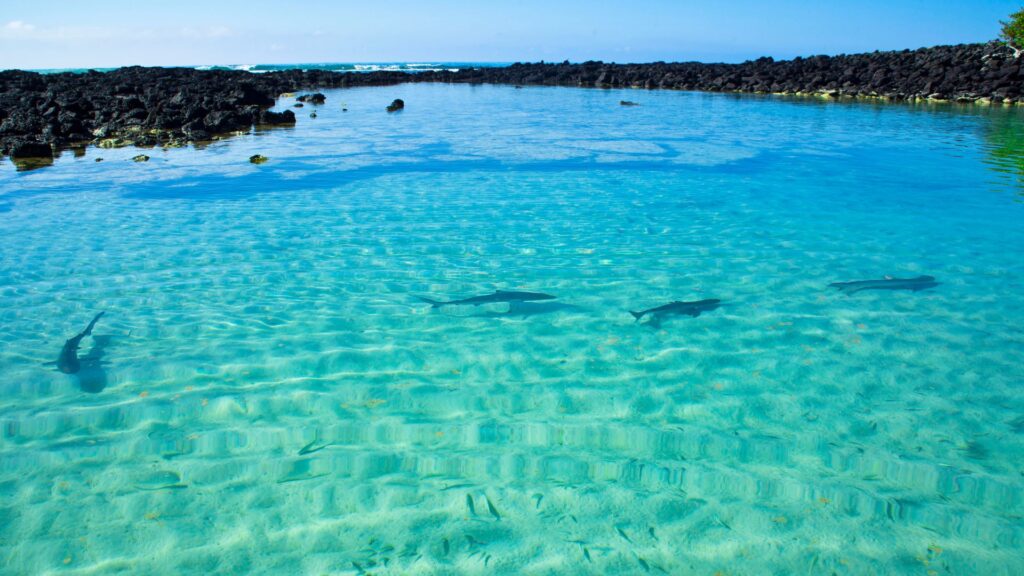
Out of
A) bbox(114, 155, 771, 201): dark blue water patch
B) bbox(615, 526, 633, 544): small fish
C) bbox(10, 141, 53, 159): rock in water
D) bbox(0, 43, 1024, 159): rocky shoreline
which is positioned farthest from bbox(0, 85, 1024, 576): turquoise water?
bbox(0, 43, 1024, 159): rocky shoreline

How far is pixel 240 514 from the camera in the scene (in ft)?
13.7

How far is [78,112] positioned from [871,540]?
2954 cm


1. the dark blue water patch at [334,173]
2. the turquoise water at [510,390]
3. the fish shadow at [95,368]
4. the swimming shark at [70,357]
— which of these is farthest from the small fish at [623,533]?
the dark blue water patch at [334,173]

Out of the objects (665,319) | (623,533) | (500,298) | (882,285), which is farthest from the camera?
(882,285)

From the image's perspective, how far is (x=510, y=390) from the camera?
5.71m

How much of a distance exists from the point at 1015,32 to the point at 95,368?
52.3 meters

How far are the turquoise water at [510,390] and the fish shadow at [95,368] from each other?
4cm

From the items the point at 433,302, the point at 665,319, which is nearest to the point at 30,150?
the point at 433,302

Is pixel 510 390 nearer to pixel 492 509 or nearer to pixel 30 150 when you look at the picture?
pixel 492 509

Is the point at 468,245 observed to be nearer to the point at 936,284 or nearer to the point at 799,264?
the point at 799,264

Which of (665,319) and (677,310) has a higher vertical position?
(677,310)

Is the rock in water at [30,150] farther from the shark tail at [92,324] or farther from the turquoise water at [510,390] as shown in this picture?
the shark tail at [92,324]

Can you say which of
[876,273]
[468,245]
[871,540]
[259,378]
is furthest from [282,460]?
[876,273]

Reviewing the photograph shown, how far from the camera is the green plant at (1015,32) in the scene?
38.6 metres
